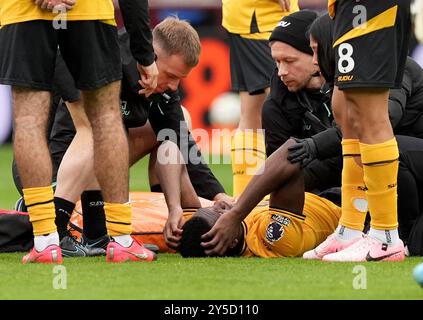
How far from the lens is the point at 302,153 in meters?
5.54

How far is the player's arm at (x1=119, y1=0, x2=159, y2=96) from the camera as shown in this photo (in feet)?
17.8

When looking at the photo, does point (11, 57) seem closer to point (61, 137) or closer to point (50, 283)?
point (50, 283)

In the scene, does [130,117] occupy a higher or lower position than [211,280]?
higher

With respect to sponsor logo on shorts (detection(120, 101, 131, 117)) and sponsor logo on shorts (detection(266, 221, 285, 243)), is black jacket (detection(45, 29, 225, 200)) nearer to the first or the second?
sponsor logo on shorts (detection(120, 101, 131, 117))

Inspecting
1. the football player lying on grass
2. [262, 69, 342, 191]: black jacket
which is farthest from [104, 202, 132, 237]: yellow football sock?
[262, 69, 342, 191]: black jacket

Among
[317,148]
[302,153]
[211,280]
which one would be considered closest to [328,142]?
[317,148]

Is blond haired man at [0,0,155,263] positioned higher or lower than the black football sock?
higher

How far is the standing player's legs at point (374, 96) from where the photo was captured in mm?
5172

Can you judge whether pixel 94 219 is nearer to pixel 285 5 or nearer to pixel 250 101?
pixel 250 101

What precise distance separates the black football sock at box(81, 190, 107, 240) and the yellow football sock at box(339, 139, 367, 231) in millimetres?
1286

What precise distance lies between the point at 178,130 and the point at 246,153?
4.58 feet

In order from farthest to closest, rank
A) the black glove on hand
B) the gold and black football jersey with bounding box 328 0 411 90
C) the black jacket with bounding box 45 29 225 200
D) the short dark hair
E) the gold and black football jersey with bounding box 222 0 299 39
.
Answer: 1. the gold and black football jersey with bounding box 222 0 299 39
2. the black jacket with bounding box 45 29 225 200
3. the short dark hair
4. the black glove on hand
5. the gold and black football jersey with bounding box 328 0 411 90

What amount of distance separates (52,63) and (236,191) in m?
2.70
